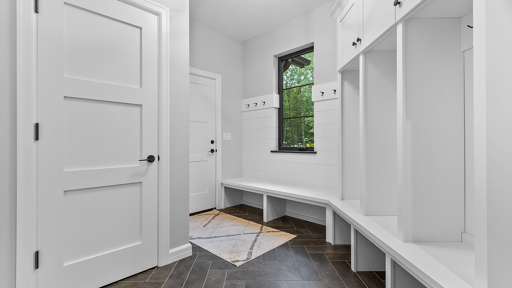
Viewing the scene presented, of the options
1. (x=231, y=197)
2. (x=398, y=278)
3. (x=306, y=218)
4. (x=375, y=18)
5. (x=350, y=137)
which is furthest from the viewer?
(x=231, y=197)

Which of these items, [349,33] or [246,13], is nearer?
[349,33]

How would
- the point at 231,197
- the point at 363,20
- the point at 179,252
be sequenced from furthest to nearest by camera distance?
the point at 231,197 < the point at 179,252 < the point at 363,20

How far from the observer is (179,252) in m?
2.08

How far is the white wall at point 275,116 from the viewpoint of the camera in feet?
9.57

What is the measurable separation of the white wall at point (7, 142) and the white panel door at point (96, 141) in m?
0.12

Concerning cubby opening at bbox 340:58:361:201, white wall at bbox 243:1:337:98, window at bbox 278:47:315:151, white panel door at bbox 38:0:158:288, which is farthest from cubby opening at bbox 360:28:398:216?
white panel door at bbox 38:0:158:288

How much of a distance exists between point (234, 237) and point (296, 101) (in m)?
2.06

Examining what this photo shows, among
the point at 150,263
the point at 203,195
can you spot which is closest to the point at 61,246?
the point at 150,263

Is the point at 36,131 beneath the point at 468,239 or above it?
above

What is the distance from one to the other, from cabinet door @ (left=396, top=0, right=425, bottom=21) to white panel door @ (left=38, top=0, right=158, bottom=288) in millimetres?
1804

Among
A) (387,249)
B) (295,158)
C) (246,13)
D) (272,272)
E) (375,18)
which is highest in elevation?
(246,13)

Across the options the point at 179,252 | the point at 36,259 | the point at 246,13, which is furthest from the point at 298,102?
the point at 36,259

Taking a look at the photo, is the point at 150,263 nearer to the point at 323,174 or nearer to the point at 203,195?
the point at 203,195

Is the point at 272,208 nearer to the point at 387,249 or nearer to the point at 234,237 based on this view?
the point at 234,237
